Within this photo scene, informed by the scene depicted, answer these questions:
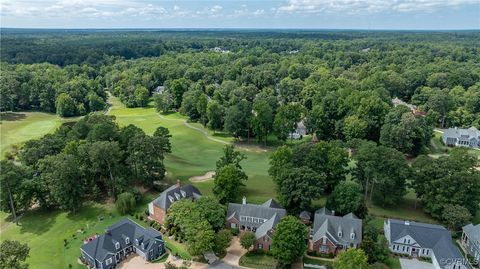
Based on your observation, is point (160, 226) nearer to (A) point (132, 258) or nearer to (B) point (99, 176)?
(A) point (132, 258)

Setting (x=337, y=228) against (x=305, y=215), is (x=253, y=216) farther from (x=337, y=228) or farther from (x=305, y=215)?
(x=337, y=228)

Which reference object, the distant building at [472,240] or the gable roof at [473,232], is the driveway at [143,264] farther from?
the gable roof at [473,232]

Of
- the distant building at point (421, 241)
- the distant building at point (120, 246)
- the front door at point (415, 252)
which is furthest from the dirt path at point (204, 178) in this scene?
the front door at point (415, 252)

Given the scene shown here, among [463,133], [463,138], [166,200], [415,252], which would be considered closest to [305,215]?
[415,252]

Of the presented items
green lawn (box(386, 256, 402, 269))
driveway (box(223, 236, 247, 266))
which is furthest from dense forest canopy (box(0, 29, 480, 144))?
driveway (box(223, 236, 247, 266))

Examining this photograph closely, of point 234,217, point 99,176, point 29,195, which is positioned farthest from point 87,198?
point 234,217

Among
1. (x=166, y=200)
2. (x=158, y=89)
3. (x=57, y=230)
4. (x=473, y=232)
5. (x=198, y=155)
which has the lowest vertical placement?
(x=57, y=230)
